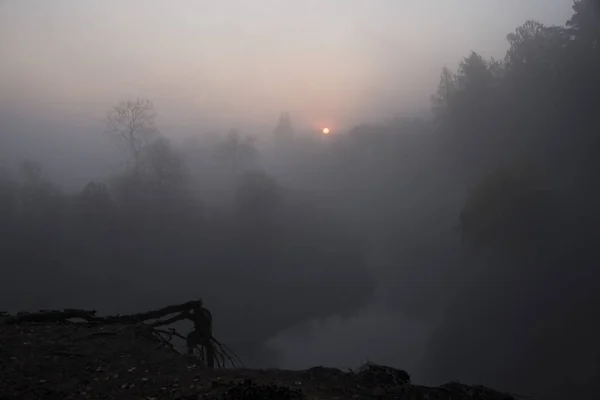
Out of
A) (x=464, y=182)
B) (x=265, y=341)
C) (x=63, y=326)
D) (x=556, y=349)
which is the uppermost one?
(x=464, y=182)

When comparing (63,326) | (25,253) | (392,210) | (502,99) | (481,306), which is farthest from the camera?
(392,210)

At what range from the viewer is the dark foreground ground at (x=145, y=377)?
316 cm

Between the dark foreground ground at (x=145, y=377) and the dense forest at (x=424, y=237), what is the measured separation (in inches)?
815

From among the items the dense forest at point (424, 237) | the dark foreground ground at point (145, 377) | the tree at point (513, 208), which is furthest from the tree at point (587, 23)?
the dark foreground ground at point (145, 377)

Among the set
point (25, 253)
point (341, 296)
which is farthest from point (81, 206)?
point (341, 296)

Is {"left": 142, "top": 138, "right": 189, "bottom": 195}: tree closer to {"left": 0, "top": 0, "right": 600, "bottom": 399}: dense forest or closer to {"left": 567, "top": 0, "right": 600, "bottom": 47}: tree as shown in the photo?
{"left": 0, "top": 0, "right": 600, "bottom": 399}: dense forest

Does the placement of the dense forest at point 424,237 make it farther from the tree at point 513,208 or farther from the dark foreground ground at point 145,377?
the dark foreground ground at point 145,377

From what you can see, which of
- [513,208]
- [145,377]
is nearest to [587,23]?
[513,208]

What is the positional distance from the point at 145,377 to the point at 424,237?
4257 cm

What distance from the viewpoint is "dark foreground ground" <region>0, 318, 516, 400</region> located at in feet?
10.4

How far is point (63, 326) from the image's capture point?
16.5ft

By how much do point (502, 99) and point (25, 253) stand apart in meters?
51.9

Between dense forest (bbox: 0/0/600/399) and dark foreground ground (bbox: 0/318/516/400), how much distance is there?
20.7 m

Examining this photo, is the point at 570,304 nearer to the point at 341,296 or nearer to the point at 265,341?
the point at 341,296
